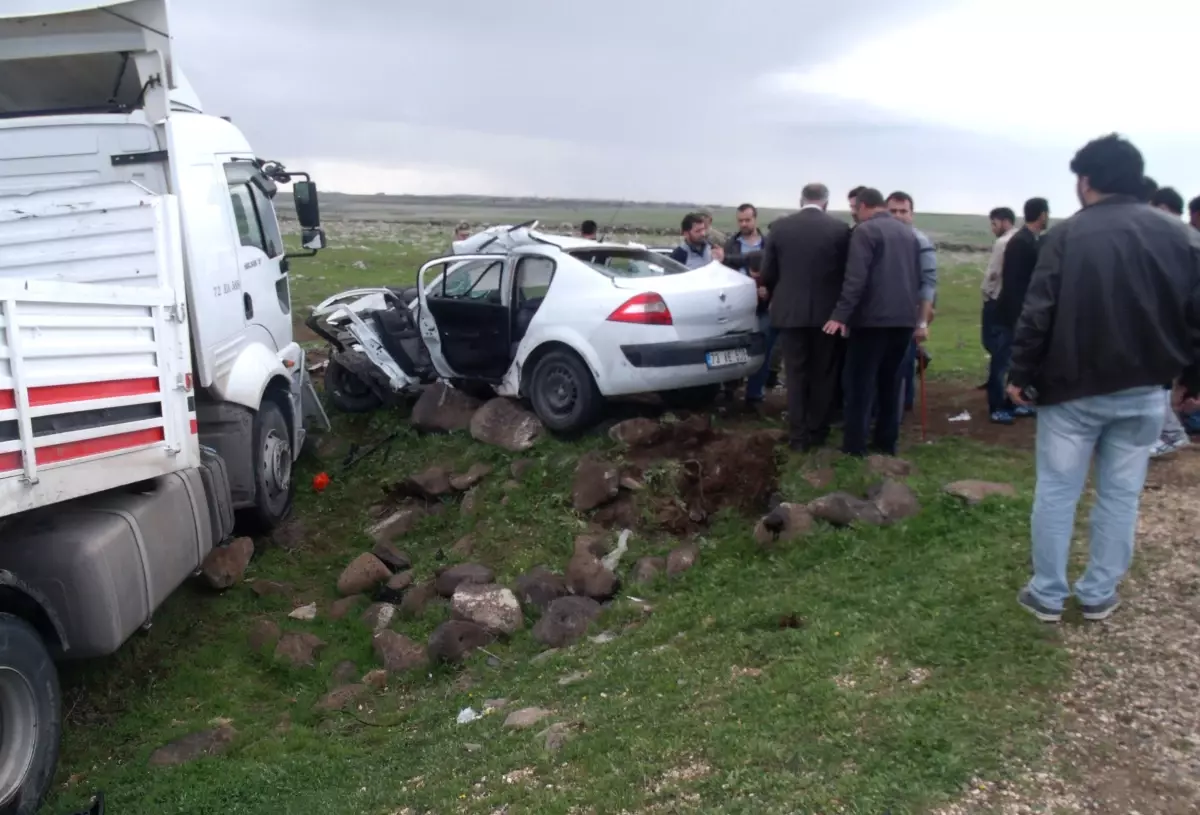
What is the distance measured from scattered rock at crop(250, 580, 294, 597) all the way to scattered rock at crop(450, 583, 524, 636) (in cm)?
152

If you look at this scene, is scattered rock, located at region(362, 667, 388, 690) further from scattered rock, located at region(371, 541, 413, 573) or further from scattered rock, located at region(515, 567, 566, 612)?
scattered rock, located at region(371, 541, 413, 573)

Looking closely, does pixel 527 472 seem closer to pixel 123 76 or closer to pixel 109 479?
pixel 109 479

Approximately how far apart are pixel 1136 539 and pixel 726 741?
303 cm

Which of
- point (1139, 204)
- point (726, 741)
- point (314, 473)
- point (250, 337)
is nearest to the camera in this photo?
point (726, 741)

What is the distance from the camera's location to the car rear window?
27.3 ft

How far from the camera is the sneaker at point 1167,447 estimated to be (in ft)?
22.3

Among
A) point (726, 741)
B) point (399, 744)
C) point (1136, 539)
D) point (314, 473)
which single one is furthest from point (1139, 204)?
point (314, 473)

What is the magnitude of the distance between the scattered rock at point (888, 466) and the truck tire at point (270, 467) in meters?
4.46

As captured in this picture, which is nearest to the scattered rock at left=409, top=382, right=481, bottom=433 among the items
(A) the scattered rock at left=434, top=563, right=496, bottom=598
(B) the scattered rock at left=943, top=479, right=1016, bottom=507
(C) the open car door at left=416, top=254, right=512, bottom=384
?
(C) the open car door at left=416, top=254, right=512, bottom=384

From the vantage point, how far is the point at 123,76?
21.2ft

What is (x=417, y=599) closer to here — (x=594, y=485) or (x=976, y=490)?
(x=594, y=485)

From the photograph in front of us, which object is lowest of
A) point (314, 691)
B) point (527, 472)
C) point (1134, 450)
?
point (314, 691)

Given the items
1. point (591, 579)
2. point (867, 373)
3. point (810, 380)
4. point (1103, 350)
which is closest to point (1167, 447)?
point (867, 373)

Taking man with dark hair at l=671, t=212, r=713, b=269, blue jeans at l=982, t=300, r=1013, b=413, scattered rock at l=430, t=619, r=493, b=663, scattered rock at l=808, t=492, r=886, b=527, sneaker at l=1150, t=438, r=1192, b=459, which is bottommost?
scattered rock at l=430, t=619, r=493, b=663
